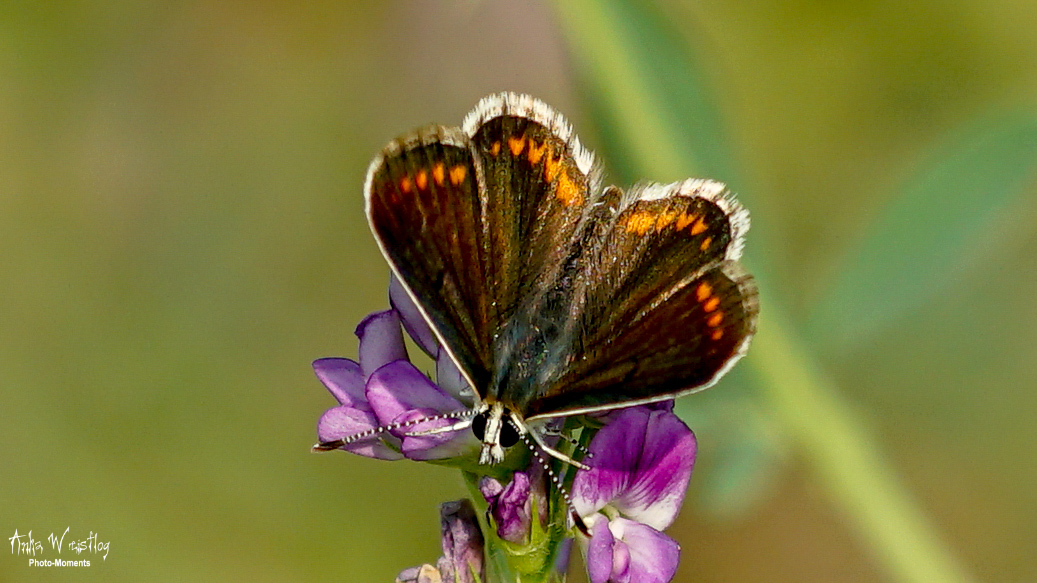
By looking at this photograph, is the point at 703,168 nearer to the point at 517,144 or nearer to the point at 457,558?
the point at 517,144

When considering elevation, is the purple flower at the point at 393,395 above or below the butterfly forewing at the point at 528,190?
below

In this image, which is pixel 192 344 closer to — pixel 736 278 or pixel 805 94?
pixel 805 94

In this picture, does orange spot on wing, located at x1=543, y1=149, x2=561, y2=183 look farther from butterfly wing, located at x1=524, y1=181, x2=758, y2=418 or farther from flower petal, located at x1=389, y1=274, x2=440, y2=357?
flower petal, located at x1=389, y1=274, x2=440, y2=357

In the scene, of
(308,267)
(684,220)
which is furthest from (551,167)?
(308,267)

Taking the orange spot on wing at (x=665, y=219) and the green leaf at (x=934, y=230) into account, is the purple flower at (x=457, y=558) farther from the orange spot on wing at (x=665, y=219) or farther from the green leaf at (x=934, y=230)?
the green leaf at (x=934, y=230)

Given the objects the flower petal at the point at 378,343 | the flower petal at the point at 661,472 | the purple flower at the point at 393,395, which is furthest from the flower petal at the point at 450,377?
the flower petal at the point at 661,472

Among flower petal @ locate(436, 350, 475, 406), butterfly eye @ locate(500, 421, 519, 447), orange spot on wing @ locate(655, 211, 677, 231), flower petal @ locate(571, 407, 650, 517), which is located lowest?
flower petal @ locate(571, 407, 650, 517)

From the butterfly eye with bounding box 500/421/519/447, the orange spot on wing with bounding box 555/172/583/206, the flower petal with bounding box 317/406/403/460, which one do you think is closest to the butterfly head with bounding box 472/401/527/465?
the butterfly eye with bounding box 500/421/519/447
